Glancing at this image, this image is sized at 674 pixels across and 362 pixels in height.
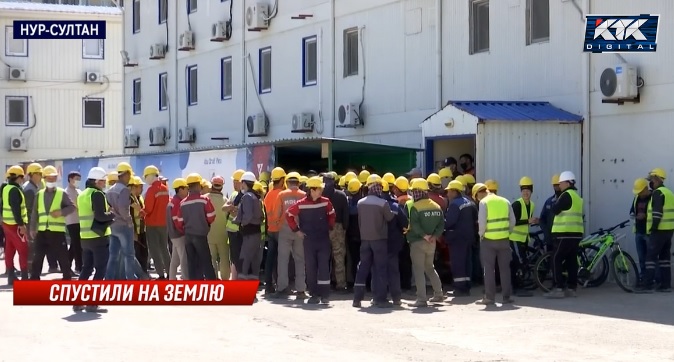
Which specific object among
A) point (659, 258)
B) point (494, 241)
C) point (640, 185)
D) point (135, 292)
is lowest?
point (135, 292)

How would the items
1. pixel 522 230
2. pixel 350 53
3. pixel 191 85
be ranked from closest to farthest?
pixel 522 230 < pixel 350 53 < pixel 191 85

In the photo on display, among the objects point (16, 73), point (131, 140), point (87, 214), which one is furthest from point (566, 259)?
point (16, 73)

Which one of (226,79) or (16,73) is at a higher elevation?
(16,73)

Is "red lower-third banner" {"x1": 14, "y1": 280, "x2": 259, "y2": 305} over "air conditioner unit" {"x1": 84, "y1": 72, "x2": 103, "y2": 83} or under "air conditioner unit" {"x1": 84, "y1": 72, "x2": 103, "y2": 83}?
under

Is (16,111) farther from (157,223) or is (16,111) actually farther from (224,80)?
(157,223)

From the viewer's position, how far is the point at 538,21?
2216cm

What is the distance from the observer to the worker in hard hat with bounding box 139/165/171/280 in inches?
793

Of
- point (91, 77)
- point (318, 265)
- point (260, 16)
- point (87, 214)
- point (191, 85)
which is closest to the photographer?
point (87, 214)

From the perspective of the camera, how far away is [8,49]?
46250mm

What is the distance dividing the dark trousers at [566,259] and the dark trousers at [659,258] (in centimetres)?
128

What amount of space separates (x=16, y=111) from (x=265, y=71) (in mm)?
18129

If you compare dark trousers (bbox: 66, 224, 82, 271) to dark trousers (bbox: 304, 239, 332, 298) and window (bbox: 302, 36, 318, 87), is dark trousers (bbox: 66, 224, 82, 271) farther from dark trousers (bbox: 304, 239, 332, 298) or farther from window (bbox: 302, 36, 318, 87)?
window (bbox: 302, 36, 318, 87)

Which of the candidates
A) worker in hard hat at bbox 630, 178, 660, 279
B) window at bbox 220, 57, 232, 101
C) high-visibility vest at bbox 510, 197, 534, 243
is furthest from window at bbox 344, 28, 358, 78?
worker in hard hat at bbox 630, 178, 660, 279

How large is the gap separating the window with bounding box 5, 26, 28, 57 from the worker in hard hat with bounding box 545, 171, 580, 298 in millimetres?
33054
